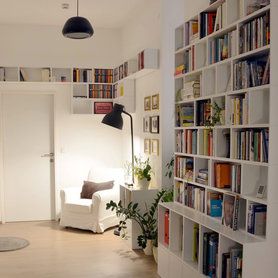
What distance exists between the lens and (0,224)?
6254 mm

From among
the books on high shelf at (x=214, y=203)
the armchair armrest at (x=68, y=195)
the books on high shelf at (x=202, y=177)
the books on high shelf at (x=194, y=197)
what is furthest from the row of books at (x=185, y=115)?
the armchair armrest at (x=68, y=195)

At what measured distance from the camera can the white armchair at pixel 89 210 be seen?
17.9ft

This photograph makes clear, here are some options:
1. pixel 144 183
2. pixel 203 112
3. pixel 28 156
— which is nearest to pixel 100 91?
pixel 28 156

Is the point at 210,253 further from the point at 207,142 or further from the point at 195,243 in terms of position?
the point at 207,142

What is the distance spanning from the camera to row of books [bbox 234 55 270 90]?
2.62 m

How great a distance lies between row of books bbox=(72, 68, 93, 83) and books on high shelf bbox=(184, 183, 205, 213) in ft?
Result: 10.9

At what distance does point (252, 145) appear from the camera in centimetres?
273

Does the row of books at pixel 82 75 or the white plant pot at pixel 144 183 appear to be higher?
the row of books at pixel 82 75

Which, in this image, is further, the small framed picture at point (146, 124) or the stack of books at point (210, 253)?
the small framed picture at point (146, 124)

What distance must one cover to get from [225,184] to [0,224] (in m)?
4.30

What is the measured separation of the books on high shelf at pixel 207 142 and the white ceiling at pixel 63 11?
2.62 meters

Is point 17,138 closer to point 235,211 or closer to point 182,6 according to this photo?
point 182,6

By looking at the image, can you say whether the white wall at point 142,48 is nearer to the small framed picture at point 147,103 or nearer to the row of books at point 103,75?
the small framed picture at point 147,103

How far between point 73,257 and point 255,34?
3.15 metres
